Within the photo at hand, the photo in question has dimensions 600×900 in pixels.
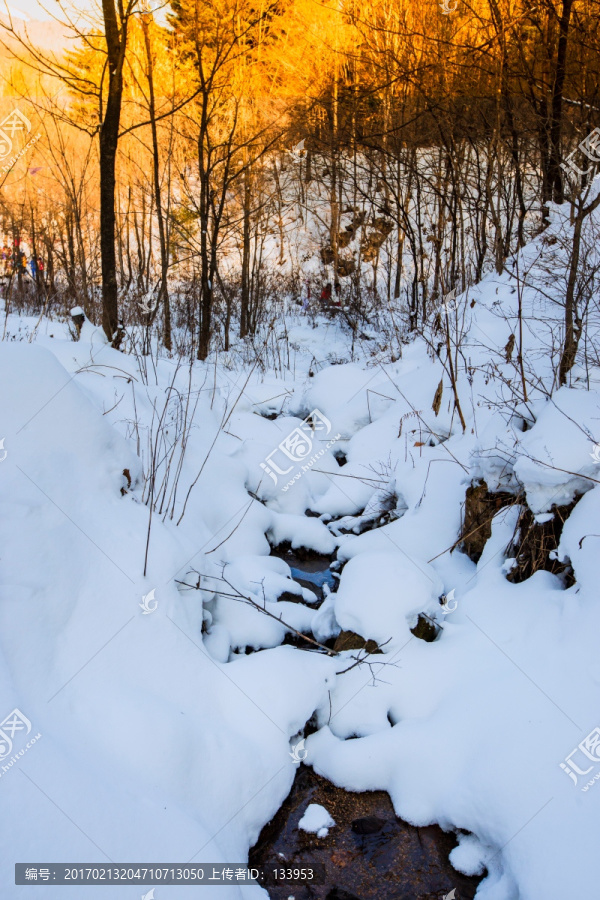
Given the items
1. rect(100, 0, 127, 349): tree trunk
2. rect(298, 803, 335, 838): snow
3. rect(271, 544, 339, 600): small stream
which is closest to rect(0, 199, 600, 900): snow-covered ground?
rect(298, 803, 335, 838): snow

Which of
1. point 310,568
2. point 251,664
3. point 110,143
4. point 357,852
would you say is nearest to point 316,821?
point 357,852

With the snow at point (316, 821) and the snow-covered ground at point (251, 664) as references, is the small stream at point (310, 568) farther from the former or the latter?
the snow at point (316, 821)

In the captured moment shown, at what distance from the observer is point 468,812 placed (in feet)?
7.73

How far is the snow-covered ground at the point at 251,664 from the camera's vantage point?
2023mm

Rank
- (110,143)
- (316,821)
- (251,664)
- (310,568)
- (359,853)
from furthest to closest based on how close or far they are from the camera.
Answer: (110,143) → (310,568) → (251,664) → (316,821) → (359,853)

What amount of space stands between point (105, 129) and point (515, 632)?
525 cm

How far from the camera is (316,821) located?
8.05 feet

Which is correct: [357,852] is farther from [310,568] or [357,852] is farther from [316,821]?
[310,568]

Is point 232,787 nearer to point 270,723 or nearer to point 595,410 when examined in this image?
point 270,723

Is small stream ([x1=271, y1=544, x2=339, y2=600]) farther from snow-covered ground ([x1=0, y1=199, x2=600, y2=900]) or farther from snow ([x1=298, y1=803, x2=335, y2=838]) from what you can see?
snow ([x1=298, y1=803, x2=335, y2=838])

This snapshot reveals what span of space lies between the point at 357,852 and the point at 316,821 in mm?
202

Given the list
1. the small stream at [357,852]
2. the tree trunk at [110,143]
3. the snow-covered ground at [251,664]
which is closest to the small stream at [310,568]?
the snow-covered ground at [251,664]

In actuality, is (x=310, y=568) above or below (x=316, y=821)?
below

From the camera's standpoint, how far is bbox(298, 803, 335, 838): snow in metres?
2.43
